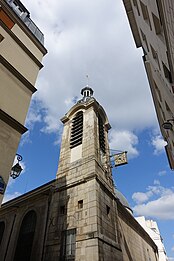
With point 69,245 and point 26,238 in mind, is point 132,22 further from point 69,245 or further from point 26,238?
point 26,238

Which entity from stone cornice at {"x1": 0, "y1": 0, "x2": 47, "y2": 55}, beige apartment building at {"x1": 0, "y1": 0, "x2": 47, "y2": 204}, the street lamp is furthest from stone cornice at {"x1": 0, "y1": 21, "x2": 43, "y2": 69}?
the street lamp

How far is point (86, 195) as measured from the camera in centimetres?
1064

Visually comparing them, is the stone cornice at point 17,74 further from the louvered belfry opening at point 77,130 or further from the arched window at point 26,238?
the arched window at point 26,238

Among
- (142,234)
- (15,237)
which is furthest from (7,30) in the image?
(142,234)

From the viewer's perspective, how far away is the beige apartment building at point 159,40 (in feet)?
16.8

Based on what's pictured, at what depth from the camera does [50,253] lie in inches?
378

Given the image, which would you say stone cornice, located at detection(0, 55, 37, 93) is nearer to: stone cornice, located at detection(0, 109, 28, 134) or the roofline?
stone cornice, located at detection(0, 109, 28, 134)

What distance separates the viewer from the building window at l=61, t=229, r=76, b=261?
9.06 meters

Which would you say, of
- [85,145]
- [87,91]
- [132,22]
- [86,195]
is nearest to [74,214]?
[86,195]

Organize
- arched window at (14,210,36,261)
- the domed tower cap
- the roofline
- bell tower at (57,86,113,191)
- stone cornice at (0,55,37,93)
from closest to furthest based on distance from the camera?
stone cornice at (0,55,37,93)
arched window at (14,210,36,261)
the roofline
bell tower at (57,86,113,191)
the domed tower cap

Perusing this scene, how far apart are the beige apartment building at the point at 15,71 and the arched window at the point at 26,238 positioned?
24.6 ft

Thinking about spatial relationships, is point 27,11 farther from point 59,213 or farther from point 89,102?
point 59,213

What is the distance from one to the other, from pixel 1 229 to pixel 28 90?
11.1 meters

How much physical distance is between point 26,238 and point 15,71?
9.49 meters
